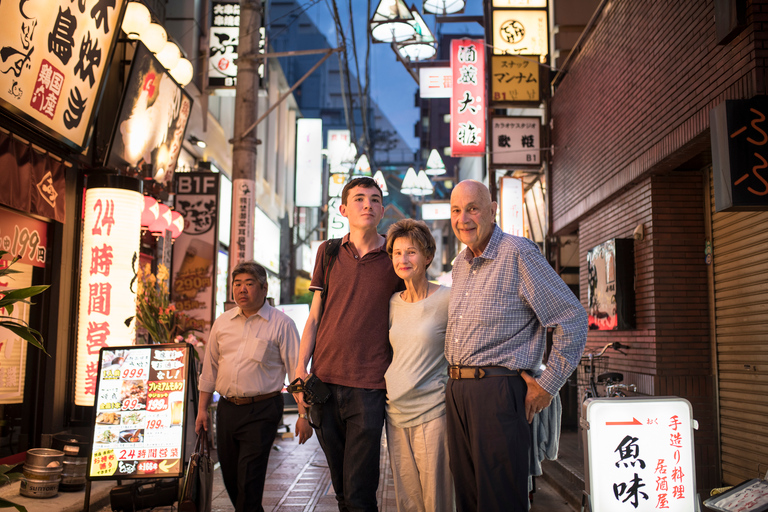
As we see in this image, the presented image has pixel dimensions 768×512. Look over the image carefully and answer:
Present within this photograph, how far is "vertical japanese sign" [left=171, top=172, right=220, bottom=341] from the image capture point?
12.1 m

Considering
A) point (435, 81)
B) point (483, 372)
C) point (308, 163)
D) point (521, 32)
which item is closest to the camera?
point (483, 372)

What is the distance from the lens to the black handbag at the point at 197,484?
5254 mm

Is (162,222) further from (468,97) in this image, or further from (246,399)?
(468,97)

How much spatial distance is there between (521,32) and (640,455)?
36.6 ft

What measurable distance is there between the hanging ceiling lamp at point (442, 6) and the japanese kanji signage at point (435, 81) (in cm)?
290

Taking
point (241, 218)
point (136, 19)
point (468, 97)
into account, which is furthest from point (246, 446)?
point (468, 97)

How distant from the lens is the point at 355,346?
414cm

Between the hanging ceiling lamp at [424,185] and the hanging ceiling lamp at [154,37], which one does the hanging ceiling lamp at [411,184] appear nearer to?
the hanging ceiling lamp at [424,185]

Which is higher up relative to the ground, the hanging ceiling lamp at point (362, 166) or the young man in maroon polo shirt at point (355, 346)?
the hanging ceiling lamp at point (362, 166)

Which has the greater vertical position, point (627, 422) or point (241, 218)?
point (241, 218)

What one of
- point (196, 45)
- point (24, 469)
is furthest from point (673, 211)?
point (196, 45)

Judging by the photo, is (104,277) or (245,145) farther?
(245,145)

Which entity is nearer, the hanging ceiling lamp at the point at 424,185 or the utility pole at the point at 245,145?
the utility pole at the point at 245,145

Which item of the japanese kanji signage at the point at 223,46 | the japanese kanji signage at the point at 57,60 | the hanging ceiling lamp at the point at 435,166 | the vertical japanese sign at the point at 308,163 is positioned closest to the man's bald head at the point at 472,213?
the japanese kanji signage at the point at 57,60
